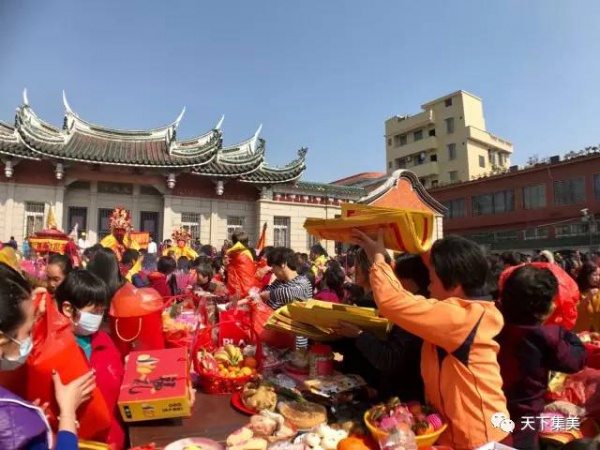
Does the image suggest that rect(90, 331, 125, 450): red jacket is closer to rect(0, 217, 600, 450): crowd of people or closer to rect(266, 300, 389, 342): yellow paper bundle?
rect(0, 217, 600, 450): crowd of people

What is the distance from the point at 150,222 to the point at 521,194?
73.1ft

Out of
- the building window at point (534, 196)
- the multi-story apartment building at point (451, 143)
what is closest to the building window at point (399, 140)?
the multi-story apartment building at point (451, 143)

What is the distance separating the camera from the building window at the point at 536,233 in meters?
23.9

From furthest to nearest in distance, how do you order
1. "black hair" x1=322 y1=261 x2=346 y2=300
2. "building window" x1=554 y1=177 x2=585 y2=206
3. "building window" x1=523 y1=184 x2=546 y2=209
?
"building window" x1=523 y1=184 x2=546 y2=209 → "building window" x1=554 y1=177 x2=585 y2=206 → "black hair" x1=322 y1=261 x2=346 y2=300

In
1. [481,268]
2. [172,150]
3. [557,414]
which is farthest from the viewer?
[172,150]

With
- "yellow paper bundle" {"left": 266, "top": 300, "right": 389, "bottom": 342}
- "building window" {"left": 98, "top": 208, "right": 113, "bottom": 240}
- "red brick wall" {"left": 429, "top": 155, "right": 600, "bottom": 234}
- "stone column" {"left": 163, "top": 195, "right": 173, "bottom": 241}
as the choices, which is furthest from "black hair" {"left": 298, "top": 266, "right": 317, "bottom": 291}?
"red brick wall" {"left": 429, "top": 155, "right": 600, "bottom": 234}

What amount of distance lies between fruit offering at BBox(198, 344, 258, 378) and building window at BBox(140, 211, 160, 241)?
14930 mm

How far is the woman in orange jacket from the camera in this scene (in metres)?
1.65

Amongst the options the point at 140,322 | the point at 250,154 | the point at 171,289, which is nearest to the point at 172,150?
the point at 250,154

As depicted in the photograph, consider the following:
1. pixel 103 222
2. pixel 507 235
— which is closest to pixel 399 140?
pixel 507 235

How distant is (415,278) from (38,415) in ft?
6.17

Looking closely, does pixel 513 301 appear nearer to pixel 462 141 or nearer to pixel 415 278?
pixel 415 278

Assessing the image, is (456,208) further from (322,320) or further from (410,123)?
(322,320)

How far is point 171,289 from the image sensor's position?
563 centimetres
